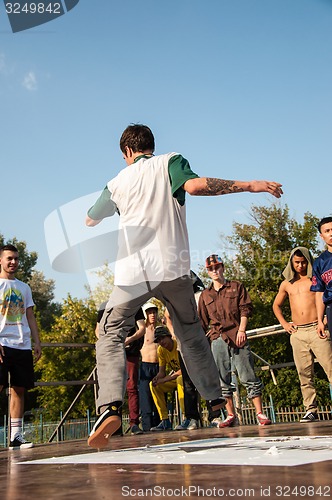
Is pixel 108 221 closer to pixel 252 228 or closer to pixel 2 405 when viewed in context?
pixel 252 228

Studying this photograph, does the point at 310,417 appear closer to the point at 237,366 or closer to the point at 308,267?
the point at 237,366

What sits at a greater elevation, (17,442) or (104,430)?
(104,430)

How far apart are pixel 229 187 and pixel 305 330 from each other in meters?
3.39

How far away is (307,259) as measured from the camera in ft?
19.0

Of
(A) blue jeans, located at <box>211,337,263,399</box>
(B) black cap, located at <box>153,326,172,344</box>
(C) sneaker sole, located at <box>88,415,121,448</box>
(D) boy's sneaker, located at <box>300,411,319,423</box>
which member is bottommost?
(D) boy's sneaker, located at <box>300,411,319,423</box>

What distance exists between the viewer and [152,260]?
277cm

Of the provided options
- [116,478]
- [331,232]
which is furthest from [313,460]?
[331,232]

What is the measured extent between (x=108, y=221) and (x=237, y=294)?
9.77ft

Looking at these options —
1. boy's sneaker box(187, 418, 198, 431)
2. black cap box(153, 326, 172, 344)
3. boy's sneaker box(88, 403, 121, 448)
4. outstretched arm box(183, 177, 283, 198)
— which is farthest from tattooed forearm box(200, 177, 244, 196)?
black cap box(153, 326, 172, 344)

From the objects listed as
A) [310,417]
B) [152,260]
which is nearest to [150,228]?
[152,260]

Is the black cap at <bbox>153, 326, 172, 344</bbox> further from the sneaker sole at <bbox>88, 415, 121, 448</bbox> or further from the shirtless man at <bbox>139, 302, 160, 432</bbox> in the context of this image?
the sneaker sole at <bbox>88, 415, 121, 448</bbox>

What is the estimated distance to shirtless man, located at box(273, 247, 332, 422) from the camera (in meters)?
5.45

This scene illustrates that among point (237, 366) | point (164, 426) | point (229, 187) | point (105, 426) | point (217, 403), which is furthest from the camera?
point (164, 426)

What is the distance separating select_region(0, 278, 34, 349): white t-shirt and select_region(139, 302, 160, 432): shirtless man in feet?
6.63
